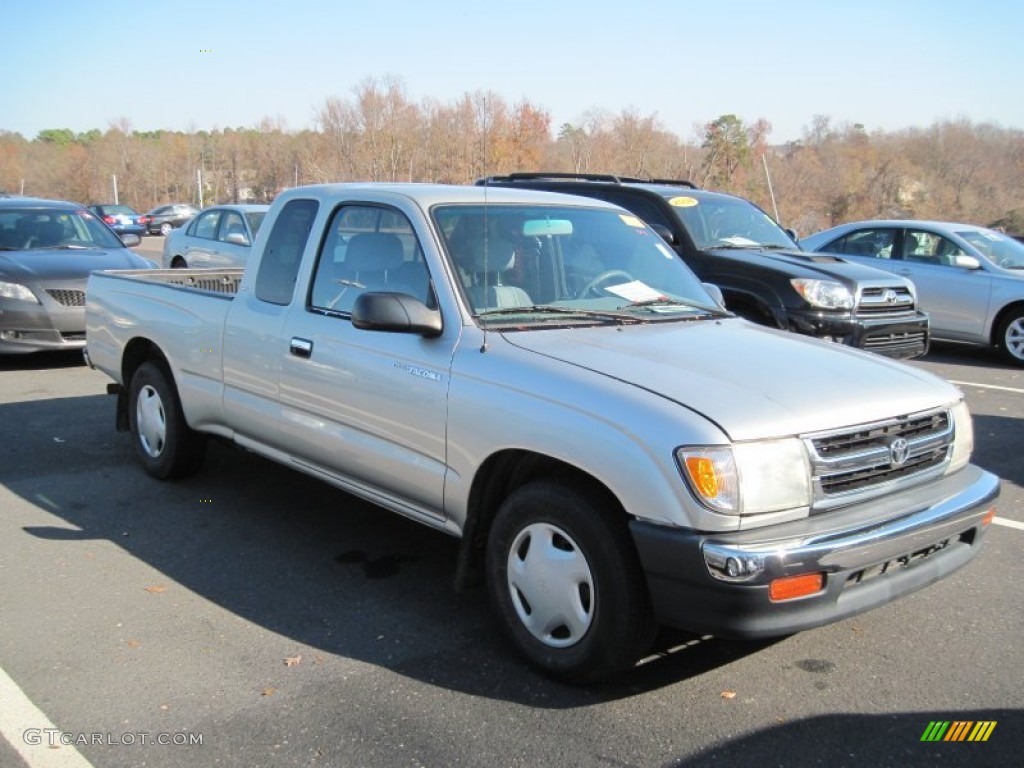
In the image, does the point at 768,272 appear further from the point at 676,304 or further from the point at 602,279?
the point at 602,279

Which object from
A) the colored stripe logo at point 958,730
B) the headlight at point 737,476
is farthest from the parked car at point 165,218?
the colored stripe logo at point 958,730

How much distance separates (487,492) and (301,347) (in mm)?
1383

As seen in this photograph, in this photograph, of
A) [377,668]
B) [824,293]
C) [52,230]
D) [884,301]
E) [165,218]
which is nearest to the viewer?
[377,668]

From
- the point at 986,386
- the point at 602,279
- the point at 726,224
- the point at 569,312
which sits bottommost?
the point at 986,386

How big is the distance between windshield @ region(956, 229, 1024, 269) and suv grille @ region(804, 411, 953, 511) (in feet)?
29.5

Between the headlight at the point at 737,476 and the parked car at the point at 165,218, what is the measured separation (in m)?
41.7

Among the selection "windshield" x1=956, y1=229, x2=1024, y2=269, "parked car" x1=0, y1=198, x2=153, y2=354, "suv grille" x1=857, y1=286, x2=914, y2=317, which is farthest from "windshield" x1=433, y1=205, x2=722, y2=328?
"windshield" x1=956, y1=229, x2=1024, y2=269

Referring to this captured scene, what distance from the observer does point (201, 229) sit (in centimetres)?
1362

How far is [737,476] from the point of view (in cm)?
300

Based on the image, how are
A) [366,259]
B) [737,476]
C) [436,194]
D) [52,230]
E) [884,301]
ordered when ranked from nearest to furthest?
[737,476], [436,194], [366,259], [884,301], [52,230]

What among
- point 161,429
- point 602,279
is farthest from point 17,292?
point 602,279

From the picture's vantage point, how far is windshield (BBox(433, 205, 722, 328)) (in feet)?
13.5

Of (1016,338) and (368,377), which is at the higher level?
(368,377)

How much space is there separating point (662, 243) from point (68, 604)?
11.2ft
